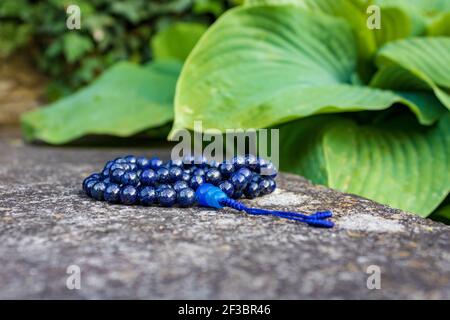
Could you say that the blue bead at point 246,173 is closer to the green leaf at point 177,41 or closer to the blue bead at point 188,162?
the blue bead at point 188,162

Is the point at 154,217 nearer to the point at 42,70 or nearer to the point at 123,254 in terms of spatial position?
the point at 123,254

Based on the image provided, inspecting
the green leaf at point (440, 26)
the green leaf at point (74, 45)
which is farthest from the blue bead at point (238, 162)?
the green leaf at point (74, 45)

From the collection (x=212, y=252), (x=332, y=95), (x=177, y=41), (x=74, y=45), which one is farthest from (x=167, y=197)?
(x=74, y=45)

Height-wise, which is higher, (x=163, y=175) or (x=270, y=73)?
(x=270, y=73)

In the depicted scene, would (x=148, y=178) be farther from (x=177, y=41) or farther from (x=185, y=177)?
(x=177, y=41)

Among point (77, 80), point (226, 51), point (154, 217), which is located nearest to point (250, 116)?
point (226, 51)

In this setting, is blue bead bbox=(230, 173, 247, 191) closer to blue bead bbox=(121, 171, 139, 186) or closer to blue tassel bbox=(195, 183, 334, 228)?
blue tassel bbox=(195, 183, 334, 228)

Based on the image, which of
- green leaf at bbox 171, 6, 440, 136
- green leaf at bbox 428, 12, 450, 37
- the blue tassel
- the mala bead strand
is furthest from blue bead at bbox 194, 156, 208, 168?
green leaf at bbox 428, 12, 450, 37
